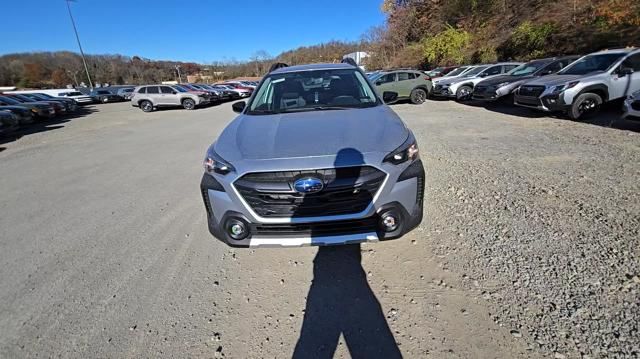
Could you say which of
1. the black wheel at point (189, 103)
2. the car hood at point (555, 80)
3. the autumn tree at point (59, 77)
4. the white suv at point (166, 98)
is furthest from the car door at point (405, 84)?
the autumn tree at point (59, 77)

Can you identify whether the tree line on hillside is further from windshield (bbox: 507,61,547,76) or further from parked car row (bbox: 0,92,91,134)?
parked car row (bbox: 0,92,91,134)

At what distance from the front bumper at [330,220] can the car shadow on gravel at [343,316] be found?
44cm

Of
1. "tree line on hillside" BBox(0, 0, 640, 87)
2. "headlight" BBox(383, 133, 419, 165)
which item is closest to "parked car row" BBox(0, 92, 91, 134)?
"headlight" BBox(383, 133, 419, 165)

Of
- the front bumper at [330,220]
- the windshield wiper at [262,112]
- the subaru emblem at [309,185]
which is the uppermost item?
the windshield wiper at [262,112]

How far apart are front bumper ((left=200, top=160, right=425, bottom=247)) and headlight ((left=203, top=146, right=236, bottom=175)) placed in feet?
0.21

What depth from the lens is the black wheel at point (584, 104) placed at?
24.0 feet

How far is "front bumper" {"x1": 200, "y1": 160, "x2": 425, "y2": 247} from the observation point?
2.22 m

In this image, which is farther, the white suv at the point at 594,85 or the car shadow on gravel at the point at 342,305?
the white suv at the point at 594,85

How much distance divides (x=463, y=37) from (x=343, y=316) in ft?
107

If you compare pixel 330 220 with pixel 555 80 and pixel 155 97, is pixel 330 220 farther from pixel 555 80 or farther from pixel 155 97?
pixel 155 97

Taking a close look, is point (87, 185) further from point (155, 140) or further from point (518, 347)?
point (518, 347)

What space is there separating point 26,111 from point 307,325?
700 inches

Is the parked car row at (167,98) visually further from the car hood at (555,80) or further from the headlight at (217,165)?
the headlight at (217,165)

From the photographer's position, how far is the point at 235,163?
90.0 inches
